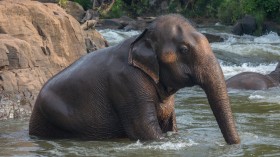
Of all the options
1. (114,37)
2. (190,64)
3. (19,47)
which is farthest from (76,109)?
(114,37)

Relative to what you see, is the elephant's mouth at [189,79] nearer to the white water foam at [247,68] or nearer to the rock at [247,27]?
the white water foam at [247,68]

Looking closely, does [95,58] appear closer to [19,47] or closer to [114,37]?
[19,47]

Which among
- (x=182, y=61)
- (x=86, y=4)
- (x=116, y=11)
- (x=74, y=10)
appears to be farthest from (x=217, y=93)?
(x=86, y=4)

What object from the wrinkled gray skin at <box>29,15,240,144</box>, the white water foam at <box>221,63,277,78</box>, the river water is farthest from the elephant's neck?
the white water foam at <box>221,63,277,78</box>

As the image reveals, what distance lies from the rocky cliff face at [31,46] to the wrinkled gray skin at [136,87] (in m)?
3.22

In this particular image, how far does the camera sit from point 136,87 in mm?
8844

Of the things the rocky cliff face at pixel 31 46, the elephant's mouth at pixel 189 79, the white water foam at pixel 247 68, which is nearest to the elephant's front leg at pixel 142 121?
the elephant's mouth at pixel 189 79

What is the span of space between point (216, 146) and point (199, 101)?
6.55m

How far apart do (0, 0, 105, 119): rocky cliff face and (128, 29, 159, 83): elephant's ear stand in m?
4.20

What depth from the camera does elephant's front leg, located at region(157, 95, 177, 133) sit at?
905cm

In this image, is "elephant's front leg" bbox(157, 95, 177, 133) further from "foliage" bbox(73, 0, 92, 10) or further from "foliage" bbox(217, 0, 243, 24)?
→ "foliage" bbox(73, 0, 92, 10)

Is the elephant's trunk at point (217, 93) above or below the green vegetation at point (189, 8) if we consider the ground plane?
above

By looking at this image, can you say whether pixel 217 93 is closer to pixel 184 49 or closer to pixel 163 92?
pixel 184 49

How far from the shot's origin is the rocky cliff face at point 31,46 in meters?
13.2
